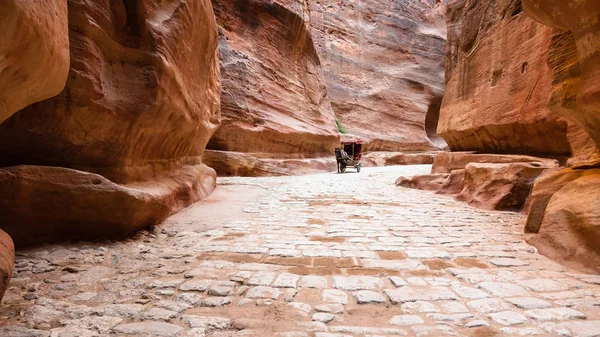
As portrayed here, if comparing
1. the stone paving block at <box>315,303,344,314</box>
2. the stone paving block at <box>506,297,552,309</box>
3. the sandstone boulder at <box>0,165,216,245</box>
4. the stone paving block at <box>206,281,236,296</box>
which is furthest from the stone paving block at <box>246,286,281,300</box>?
the sandstone boulder at <box>0,165,216,245</box>

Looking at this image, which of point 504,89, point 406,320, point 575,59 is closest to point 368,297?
point 406,320

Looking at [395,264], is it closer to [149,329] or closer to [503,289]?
[503,289]

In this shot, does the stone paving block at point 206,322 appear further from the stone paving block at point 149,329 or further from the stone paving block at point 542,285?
the stone paving block at point 542,285

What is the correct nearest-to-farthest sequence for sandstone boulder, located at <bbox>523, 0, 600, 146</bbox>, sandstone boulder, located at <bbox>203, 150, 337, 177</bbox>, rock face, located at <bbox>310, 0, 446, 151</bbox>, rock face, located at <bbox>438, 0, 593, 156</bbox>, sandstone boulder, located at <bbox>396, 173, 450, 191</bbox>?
sandstone boulder, located at <bbox>523, 0, 600, 146</bbox> → rock face, located at <bbox>438, 0, 593, 156</bbox> → sandstone boulder, located at <bbox>396, 173, 450, 191</bbox> → sandstone boulder, located at <bbox>203, 150, 337, 177</bbox> → rock face, located at <bbox>310, 0, 446, 151</bbox>

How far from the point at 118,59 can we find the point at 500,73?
8008mm

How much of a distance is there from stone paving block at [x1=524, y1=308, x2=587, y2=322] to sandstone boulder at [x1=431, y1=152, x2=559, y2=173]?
183 inches

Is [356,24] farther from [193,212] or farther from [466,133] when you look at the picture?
[193,212]

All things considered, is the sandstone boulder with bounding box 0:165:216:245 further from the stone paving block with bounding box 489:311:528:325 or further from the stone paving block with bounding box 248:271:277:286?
the stone paving block with bounding box 489:311:528:325

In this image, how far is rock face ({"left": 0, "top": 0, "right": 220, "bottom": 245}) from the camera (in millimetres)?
2945

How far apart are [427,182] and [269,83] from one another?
984 centimetres

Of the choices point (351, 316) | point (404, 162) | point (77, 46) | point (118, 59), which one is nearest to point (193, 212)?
point (118, 59)

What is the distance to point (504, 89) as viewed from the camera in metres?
7.41

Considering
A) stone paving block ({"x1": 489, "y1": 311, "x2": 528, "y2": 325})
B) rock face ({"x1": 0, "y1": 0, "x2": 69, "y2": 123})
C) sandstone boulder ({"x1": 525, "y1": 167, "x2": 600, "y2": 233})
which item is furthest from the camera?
sandstone boulder ({"x1": 525, "y1": 167, "x2": 600, "y2": 233})

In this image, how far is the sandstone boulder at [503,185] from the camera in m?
5.34
